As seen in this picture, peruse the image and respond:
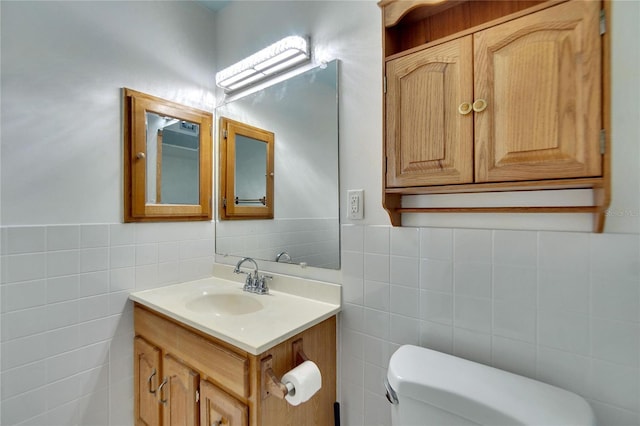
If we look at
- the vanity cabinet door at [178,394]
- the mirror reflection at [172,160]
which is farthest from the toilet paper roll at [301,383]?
the mirror reflection at [172,160]

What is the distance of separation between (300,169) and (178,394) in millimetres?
1101

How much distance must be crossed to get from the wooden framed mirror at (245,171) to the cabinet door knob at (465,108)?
37.5 inches

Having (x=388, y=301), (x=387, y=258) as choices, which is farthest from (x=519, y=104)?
(x=388, y=301)

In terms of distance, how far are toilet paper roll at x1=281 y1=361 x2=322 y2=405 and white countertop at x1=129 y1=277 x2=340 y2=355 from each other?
111 millimetres

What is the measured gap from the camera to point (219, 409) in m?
1.04

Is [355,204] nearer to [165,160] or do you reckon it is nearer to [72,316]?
[165,160]

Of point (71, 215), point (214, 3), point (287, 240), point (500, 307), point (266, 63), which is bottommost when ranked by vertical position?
Answer: point (500, 307)

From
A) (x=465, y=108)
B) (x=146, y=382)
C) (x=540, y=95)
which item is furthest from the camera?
(x=146, y=382)

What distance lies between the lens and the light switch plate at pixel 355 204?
1204 millimetres

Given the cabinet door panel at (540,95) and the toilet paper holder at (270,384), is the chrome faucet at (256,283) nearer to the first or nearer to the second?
the toilet paper holder at (270,384)

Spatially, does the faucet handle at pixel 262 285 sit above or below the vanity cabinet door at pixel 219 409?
above

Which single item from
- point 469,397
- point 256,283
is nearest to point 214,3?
point 256,283

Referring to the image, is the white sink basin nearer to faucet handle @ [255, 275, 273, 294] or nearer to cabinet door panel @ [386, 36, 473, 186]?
faucet handle @ [255, 275, 273, 294]

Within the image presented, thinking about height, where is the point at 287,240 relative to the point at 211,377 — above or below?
above
